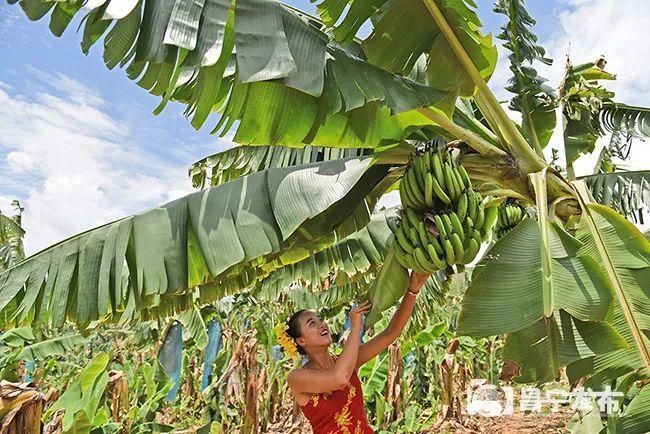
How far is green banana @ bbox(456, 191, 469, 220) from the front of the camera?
1.84 meters

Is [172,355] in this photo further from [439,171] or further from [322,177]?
[439,171]

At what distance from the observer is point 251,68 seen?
1480 millimetres

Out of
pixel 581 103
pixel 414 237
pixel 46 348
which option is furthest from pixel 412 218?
pixel 46 348

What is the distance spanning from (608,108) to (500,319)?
2748 millimetres

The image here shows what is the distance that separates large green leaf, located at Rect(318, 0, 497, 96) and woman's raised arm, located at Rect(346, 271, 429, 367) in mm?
762

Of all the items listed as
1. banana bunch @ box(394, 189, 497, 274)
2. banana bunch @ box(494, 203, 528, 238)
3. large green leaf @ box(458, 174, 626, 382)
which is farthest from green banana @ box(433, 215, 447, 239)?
banana bunch @ box(494, 203, 528, 238)

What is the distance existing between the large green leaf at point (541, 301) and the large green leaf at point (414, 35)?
595mm

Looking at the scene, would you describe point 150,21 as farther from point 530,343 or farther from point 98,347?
point 98,347

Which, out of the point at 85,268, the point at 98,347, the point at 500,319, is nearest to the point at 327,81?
the point at 500,319

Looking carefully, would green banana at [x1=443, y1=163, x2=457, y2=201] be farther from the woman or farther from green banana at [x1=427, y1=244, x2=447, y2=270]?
the woman

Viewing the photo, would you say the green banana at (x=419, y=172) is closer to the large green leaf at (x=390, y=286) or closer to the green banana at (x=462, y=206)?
the green banana at (x=462, y=206)

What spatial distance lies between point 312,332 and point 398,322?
384 mm

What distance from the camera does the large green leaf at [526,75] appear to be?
272 centimetres

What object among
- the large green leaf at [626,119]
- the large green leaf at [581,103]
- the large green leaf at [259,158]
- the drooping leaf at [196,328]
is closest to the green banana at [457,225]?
the large green leaf at [259,158]
